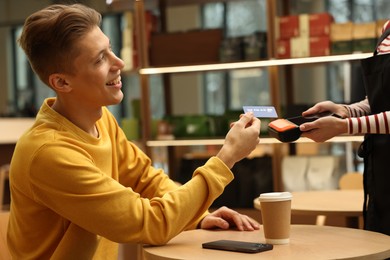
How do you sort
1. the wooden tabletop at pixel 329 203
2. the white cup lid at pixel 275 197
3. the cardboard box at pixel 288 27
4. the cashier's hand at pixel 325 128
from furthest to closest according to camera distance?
the cardboard box at pixel 288 27
the wooden tabletop at pixel 329 203
the cashier's hand at pixel 325 128
the white cup lid at pixel 275 197

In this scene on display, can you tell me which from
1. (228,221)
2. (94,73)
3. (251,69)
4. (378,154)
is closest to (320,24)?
(251,69)

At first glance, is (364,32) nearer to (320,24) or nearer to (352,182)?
(320,24)

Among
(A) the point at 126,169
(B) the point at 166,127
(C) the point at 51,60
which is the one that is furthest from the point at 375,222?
(B) the point at 166,127

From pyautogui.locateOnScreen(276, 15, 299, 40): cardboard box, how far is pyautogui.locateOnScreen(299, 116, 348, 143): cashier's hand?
3140 mm

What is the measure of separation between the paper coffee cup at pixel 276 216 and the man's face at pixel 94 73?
1.64 feet

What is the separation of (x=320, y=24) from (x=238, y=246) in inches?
144

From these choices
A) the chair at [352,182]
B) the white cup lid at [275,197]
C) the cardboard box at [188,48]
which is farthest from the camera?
the cardboard box at [188,48]

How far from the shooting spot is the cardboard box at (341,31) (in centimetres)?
508

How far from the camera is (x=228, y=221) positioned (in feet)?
7.18

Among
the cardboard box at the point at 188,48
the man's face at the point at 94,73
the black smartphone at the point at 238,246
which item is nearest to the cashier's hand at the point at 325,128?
the black smartphone at the point at 238,246

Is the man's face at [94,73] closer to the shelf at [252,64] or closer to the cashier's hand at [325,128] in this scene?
the cashier's hand at [325,128]

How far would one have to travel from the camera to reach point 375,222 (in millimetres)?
2242

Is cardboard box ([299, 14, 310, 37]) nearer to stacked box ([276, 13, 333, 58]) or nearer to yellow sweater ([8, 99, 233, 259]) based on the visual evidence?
stacked box ([276, 13, 333, 58])

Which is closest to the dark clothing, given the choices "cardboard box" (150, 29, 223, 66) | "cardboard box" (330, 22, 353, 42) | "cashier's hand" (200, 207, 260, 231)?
"cashier's hand" (200, 207, 260, 231)
